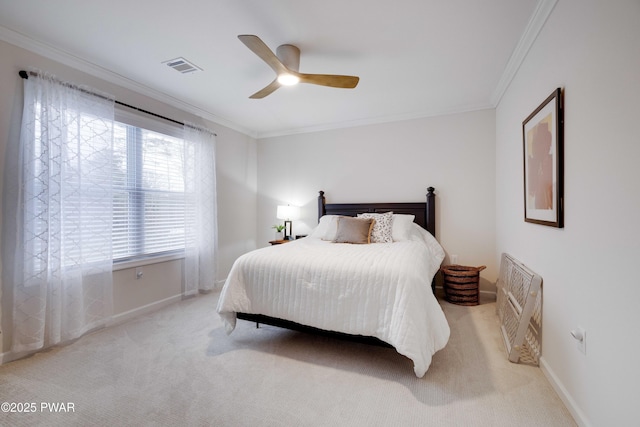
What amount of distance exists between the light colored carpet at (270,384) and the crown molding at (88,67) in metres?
2.43

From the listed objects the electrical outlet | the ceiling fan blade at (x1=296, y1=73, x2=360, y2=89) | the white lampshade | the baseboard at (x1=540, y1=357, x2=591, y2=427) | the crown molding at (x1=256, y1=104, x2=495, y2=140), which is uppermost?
the crown molding at (x1=256, y1=104, x2=495, y2=140)

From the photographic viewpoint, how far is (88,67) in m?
2.57

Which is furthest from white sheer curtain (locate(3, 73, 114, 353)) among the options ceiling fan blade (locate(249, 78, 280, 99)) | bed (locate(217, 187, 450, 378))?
ceiling fan blade (locate(249, 78, 280, 99))

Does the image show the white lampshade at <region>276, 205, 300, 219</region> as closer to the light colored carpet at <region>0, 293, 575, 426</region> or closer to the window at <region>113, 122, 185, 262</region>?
the window at <region>113, 122, 185, 262</region>

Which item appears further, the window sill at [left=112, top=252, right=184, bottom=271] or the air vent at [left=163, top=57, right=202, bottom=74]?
the window sill at [left=112, top=252, right=184, bottom=271]

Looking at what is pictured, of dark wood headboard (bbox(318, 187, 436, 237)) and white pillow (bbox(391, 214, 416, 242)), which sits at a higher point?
dark wood headboard (bbox(318, 187, 436, 237))

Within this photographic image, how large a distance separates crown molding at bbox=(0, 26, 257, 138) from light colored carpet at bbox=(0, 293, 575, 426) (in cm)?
243

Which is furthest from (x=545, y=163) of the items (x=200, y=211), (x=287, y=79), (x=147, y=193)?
(x=147, y=193)

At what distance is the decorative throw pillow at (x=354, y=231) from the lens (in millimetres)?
3253

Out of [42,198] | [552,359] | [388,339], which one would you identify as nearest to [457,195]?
[552,359]

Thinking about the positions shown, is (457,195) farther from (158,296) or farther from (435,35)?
(158,296)

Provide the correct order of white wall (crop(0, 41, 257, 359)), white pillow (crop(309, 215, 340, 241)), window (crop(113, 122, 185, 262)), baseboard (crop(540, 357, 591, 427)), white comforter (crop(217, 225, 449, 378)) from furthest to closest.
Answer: white pillow (crop(309, 215, 340, 241)) → window (crop(113, 122, 185, 262)) → white wall (crop(0, 41, 257, 359)) → white comforter (crop(217, 225, 449, 378)) → baseboard (crop(540, 357, 591, 427))

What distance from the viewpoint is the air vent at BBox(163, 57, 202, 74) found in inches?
99.8

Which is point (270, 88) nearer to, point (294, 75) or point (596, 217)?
point (294, 75)
